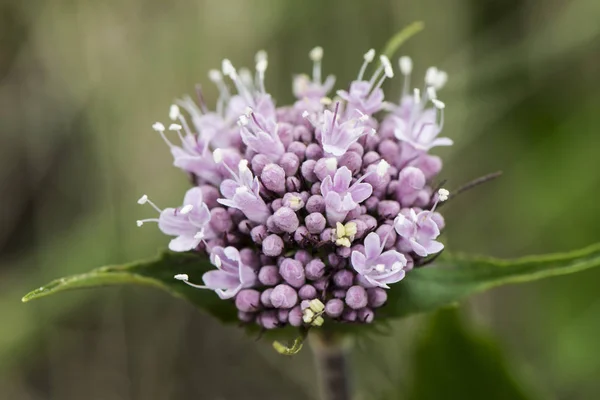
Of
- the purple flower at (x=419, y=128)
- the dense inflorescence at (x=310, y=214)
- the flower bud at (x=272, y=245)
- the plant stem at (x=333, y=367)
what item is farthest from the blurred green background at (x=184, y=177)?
the flower bud at (x=272, y=245)

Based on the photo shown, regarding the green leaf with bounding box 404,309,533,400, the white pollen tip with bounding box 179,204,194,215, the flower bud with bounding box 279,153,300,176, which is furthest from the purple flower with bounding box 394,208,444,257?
the green leaf with bounding box 404,309,533,400

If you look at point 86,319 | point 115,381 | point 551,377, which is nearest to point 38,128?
point 86,319

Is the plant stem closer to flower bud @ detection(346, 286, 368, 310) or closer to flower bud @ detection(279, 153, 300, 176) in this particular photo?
flower bud @ detection(346, 286, 368, 310)

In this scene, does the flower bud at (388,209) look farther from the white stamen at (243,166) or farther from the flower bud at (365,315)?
the white stamen at (243,166)

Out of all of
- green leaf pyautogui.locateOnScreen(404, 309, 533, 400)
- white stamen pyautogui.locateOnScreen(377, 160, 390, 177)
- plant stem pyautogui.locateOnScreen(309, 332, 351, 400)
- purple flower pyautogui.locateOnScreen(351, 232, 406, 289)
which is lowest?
green leaf pyautogui.locateOnScreen(404, 309, 533, 400)

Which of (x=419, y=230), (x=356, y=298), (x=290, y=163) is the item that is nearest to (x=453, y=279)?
(x=419, y=230)

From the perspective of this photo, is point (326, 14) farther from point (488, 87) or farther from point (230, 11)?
point (488, 87)
